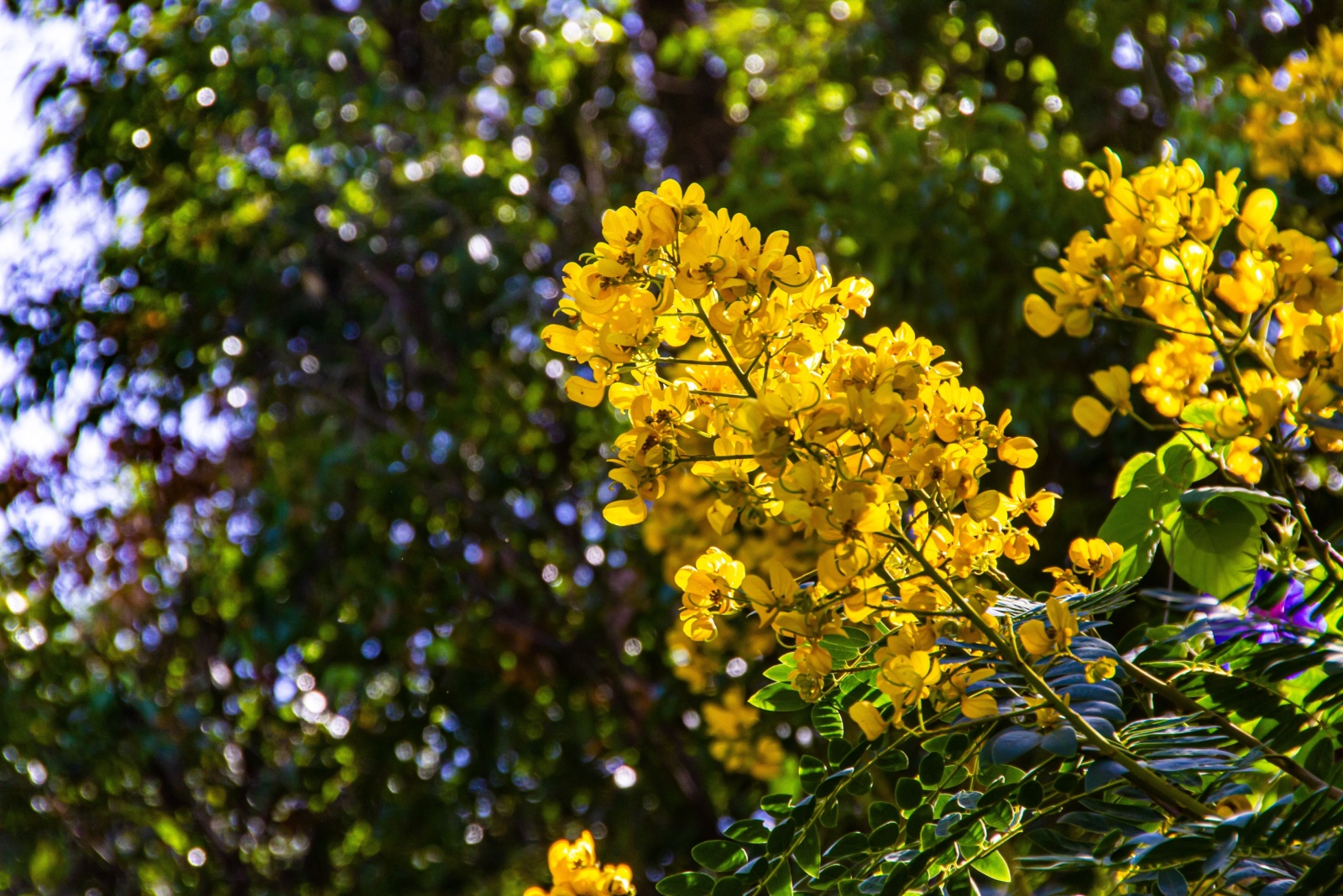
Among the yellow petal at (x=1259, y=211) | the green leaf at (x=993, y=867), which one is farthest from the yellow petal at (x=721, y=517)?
the yellow petal at (x=1259, y=211)

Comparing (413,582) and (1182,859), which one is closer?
(1182,859)

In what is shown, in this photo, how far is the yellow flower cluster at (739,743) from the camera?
5.21 feet

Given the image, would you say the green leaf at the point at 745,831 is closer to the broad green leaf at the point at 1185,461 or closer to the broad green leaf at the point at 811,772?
the broad green leaf at the point at 811,772

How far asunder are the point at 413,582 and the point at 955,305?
1063mm

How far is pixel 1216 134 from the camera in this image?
68.3 inches

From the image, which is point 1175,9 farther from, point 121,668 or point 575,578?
point 121,668

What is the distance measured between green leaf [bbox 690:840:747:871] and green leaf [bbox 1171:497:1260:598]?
0.97 ft

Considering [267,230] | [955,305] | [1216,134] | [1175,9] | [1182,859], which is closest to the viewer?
[1182,859]

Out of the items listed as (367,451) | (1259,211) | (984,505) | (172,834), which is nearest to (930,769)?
(984,505)

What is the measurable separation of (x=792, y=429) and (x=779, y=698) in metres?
0.17

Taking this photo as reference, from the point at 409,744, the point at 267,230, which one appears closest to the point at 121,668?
the point at 409,744

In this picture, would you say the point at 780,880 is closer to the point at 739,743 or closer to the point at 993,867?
the point at 993,867

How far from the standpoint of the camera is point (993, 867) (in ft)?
1.94

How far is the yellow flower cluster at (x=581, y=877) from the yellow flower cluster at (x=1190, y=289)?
40 cm
